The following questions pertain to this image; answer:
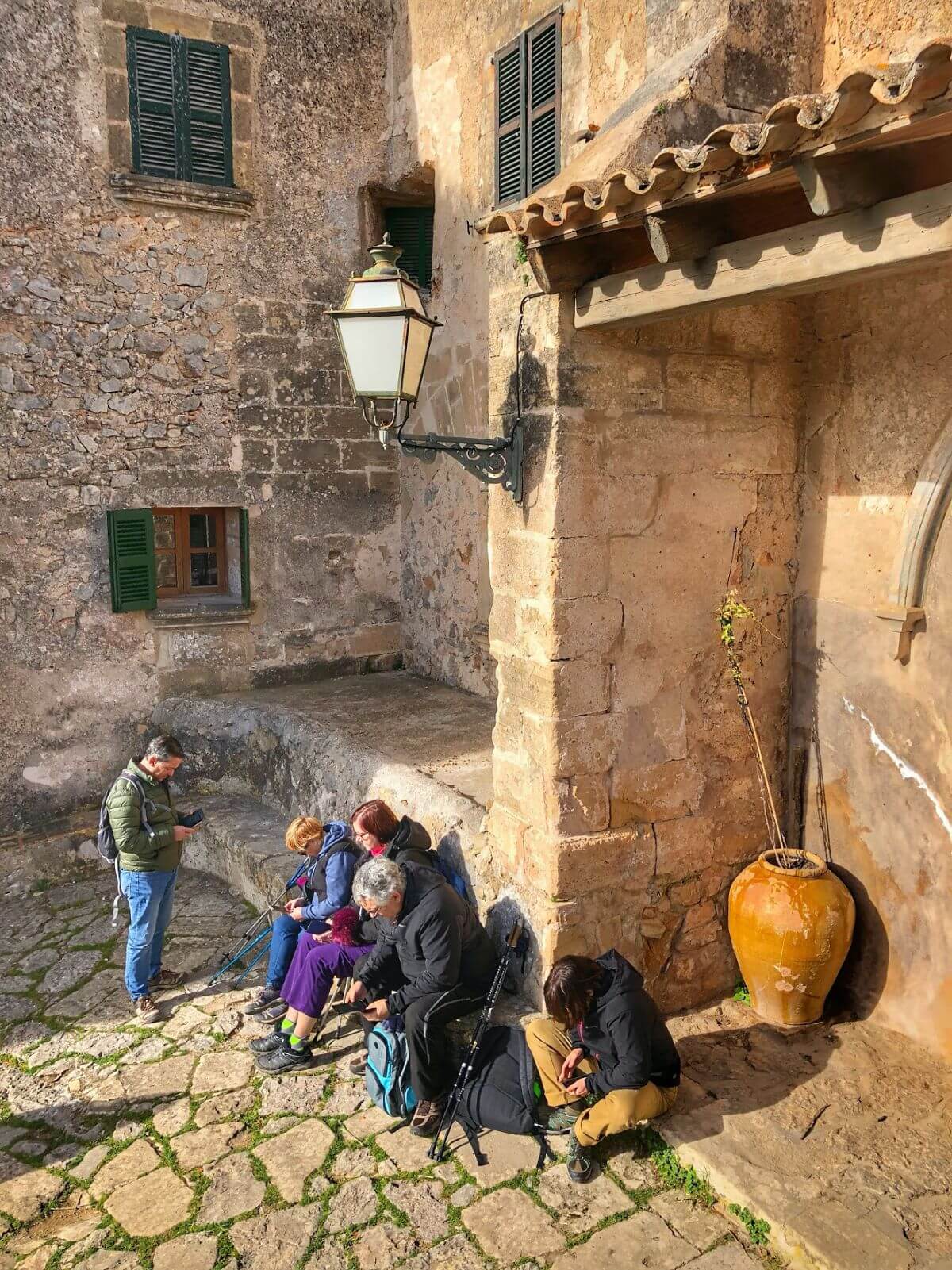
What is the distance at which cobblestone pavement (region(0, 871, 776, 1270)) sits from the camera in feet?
12.1

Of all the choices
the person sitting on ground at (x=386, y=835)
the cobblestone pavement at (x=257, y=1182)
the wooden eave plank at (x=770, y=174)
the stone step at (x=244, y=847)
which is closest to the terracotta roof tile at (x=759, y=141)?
the wooden eave plank at (x=770, y=174)

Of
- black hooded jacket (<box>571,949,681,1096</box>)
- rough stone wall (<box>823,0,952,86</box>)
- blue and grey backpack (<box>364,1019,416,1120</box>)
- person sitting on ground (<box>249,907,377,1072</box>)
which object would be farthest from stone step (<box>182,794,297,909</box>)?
rough stone wall (<box>823,0,952,86</box>)

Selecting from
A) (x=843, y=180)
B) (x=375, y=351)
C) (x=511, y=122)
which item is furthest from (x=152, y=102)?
(x=843, y=180)

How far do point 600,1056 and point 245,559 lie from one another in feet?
18.6

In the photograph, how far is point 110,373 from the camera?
7.94m

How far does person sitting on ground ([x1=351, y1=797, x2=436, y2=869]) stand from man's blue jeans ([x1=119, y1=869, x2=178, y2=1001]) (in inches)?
52.4

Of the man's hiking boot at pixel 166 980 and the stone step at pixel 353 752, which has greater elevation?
the stone step at pixel 353 752

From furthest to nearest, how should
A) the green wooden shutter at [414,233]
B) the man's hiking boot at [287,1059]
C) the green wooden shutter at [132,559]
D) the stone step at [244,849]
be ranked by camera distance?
the green wooden shutter at [414,233], the green wooden shutter at [132,559], the stone step at [244,849], the man's hiking boot at [287,1059]

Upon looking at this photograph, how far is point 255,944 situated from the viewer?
5.91 m

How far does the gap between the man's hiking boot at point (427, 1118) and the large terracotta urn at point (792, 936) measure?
1.56 meters

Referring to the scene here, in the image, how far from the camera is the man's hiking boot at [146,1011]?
5.45 m

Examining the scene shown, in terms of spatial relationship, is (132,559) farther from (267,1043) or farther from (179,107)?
(267,1043)

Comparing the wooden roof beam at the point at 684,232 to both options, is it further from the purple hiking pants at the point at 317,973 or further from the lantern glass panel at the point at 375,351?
the purple hiking pants at the point at 317,973

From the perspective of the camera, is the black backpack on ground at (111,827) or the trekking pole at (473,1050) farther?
the black backpack on ground at (111,827)
